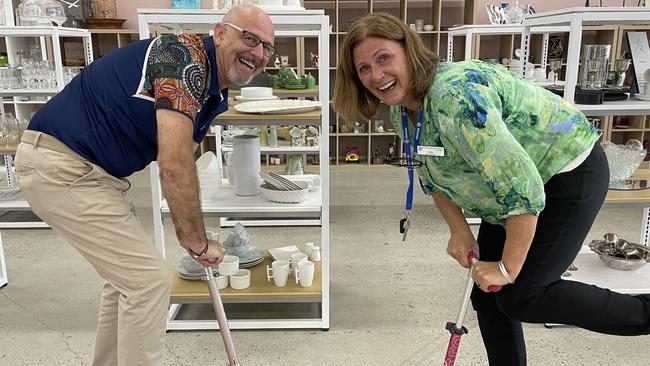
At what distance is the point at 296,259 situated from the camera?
282 cm

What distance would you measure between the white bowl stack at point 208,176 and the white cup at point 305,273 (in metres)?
0.59

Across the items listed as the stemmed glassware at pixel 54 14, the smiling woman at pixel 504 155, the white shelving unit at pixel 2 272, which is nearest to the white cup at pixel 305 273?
the smiling woman at pixel 504 155

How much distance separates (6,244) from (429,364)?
3277mm

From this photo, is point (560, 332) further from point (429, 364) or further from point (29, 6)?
point (29, 6)

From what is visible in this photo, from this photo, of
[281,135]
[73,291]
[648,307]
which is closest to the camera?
[648,307]

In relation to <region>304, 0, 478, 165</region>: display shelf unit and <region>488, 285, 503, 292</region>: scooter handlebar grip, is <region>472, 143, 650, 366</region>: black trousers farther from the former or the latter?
<region>304, 0, 478, 165</region>: display shelf unit

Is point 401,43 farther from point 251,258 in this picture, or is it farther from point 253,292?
point 251,258

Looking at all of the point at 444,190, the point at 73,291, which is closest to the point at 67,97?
the point at 444,190

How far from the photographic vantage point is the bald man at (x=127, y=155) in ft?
5.50

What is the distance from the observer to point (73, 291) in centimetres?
314

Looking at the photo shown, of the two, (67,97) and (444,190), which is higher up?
(67,97)

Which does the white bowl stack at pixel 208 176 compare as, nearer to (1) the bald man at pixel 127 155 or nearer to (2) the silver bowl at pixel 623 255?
(1) the bald man at pixel 127 155

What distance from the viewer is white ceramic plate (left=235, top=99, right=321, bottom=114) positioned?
2.39 meters

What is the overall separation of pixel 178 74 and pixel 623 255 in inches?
101
